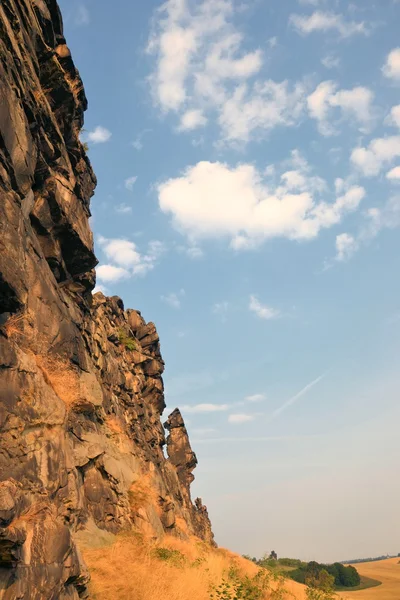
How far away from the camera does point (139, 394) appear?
37.0 meters

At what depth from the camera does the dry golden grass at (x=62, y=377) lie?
44.4 ft

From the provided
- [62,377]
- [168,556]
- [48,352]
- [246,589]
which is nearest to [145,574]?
[168,556]

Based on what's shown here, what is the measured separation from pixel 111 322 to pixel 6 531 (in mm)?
30729

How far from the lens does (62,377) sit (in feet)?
47.9

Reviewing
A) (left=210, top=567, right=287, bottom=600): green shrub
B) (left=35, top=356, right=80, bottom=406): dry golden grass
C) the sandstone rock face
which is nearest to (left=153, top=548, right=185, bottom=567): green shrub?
(left=210, top=567, right=287, bottom=600): green shrub

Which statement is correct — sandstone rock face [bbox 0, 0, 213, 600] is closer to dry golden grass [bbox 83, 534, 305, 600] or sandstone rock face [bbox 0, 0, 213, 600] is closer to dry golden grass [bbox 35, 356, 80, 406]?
dry golden grass [bbox 35, 356, 80, 406]

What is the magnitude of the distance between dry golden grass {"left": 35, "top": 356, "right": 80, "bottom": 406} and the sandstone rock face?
0.06m

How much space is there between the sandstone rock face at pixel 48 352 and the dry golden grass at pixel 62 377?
57mm

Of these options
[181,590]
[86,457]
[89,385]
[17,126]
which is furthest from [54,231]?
[181,590]

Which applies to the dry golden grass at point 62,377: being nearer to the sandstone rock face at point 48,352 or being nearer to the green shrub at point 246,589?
the sandstone rock face at point 48,352

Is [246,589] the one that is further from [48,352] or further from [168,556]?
[48,352]

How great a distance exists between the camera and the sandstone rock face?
28.5 ft

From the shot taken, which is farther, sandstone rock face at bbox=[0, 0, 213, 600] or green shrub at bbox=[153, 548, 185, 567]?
green shrub at bbox=[153, 548, 185, 567]

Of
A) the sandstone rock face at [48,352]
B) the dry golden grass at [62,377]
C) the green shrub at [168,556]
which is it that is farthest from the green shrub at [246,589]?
the dry golden grass at [62,377]
